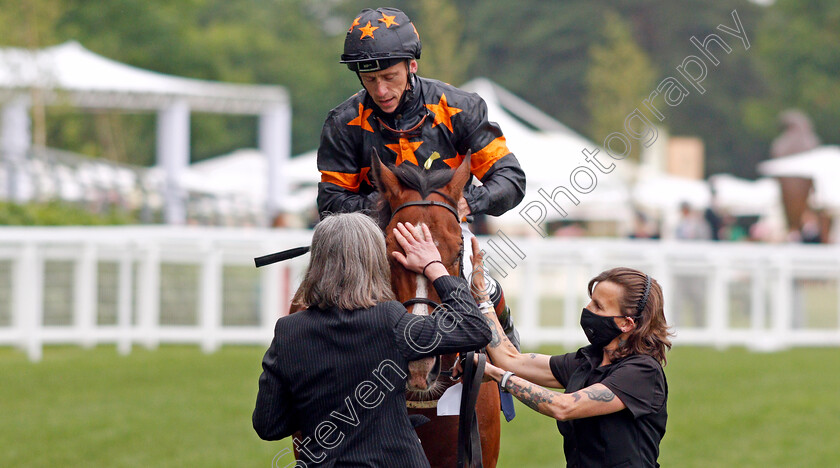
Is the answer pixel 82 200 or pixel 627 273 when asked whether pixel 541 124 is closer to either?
pixel 82 200

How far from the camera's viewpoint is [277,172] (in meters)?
20.0

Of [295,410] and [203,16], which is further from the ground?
[203,16]

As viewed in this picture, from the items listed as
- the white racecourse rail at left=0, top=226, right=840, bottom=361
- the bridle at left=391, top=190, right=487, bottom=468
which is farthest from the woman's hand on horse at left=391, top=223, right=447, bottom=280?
the white racecourse rail at left=0, top=226, right=840, bottom=361

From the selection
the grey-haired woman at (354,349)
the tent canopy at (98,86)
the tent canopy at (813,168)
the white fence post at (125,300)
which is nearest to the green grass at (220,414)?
the white fence post at (125,300)

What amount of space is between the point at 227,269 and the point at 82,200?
5537 millimetres

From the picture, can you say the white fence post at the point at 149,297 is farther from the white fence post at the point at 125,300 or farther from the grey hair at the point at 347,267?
the grey hair at the point at 347,267

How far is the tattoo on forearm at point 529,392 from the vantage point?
368 centimetres

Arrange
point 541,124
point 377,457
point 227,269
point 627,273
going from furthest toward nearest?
point 541,124 → point 227,269 → point 627,273 → point 377,457

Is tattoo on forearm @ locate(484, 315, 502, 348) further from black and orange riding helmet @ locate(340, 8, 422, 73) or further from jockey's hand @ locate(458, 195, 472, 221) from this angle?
black and orange riding helmet @ locate(340, 8, 422, 73)

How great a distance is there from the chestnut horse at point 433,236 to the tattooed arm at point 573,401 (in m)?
0.27

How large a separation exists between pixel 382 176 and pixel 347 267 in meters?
0.45

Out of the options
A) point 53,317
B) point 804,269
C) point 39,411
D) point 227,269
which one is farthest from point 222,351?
point 804,269

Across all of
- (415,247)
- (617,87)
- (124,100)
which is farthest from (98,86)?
(617,87)

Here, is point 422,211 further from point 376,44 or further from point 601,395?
point 601,395
